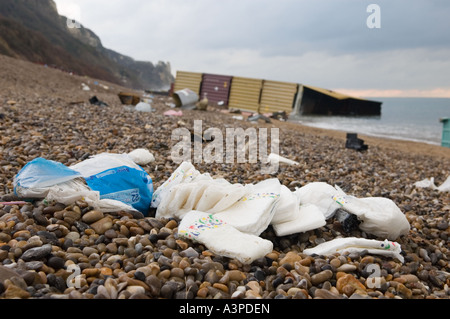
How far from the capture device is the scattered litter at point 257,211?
2365 mm

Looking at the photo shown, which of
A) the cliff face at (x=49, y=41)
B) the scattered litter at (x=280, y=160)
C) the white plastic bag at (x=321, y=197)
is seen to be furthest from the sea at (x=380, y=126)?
the cliff face at (x=49, y=41)

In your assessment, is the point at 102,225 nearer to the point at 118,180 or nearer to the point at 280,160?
the point at 118,180

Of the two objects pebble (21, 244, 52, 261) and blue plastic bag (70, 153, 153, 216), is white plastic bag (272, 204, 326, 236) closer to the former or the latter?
blue plastic bag (70, 153, 153, 216)

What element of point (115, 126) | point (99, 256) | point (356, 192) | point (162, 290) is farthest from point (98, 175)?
point (115, 126)

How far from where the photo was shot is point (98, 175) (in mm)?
2787

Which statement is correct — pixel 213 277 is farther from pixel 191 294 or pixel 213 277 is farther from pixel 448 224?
pixel 448 224

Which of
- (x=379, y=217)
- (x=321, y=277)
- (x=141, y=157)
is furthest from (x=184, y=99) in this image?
(x=321, y=277)

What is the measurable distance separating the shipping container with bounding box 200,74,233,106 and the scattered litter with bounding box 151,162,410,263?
60.8 feet

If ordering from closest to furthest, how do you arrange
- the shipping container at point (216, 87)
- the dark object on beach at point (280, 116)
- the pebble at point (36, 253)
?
the pebble at point (36, 253), the dark object on beach at point (280, 116), the shipping container at point (216, 87)

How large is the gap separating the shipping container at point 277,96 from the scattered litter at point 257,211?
16.9 metres

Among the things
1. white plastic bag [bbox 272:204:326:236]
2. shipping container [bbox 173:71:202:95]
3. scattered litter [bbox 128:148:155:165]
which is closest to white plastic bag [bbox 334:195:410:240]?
white plastic bag [bbox 272:204:326:236]

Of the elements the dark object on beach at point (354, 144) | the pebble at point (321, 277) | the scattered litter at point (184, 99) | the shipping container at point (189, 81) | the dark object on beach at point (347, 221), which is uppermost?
the shipping container at point (189, 81)

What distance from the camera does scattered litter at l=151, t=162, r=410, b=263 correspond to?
7.76ft

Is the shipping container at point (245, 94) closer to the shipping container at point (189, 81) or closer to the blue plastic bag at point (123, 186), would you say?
the shipping container at point (189, 81)
